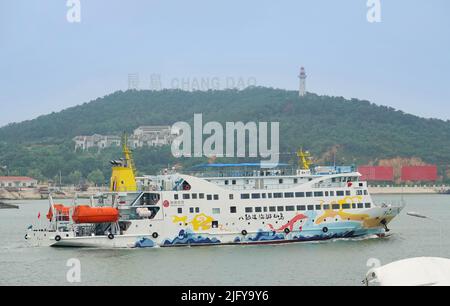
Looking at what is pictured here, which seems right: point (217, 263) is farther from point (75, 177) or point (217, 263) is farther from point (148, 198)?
point (75, 177)

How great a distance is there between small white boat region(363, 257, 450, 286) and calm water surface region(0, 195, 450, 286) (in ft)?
37.2

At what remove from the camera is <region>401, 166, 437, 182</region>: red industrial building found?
139m

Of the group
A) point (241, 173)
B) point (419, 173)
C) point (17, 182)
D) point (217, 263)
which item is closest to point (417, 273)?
point (217, 263)

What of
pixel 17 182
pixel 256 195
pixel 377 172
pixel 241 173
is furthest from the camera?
pixel 17 182

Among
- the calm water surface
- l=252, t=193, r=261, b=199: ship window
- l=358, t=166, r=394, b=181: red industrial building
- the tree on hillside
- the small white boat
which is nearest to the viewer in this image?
the small white boat

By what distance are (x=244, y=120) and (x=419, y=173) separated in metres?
31.2

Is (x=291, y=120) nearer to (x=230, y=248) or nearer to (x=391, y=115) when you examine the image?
(x=391, y=115)

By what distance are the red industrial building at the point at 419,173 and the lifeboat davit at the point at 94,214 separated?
101 metres

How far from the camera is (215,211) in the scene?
4272 cm

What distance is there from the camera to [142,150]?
140500 mm

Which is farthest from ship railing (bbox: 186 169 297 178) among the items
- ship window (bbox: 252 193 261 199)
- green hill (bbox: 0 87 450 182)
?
green hill (bbox: 0 87 450 182)

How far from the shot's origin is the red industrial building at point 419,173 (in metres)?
139

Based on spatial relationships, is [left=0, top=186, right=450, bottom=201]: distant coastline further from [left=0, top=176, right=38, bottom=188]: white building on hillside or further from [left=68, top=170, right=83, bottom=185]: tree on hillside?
[left=68, top=170, right=83, bottom=185]: tree on hillside
